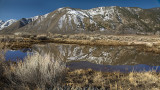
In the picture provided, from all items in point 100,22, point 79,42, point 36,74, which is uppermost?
point 100,22

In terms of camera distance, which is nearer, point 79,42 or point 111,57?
point 111,57

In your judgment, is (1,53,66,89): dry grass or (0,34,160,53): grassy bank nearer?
(1,53,66,89): dry grass

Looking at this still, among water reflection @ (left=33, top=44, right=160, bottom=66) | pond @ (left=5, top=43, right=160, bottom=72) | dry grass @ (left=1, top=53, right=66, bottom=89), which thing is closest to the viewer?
dry grass @ (left=1, top=53, right=66, bottom=89)

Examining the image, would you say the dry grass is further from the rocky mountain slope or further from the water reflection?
the rocky mountain slope

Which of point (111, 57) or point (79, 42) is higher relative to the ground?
point (79, 42)

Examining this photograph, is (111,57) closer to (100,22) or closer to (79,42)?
Result: (79,42)

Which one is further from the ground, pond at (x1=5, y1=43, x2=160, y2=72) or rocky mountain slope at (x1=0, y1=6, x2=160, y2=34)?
rocky mountain slope at (x1=0, y1=6, x2=160, y2=34)

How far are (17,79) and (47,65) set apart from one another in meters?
1.15

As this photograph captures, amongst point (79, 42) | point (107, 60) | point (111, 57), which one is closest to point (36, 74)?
point (107, 60)

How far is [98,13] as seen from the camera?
173 metres

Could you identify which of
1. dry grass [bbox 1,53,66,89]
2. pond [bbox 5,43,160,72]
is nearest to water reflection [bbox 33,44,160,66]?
pond [bbox 5,43,160,72]

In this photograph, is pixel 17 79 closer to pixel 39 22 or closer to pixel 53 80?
pixel 53 80

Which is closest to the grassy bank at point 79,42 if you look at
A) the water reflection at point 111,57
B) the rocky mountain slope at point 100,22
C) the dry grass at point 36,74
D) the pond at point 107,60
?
the pond at point 107,60

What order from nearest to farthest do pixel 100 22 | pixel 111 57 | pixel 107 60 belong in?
pixel 107 60
pixel 111 57
pixel 100 22
